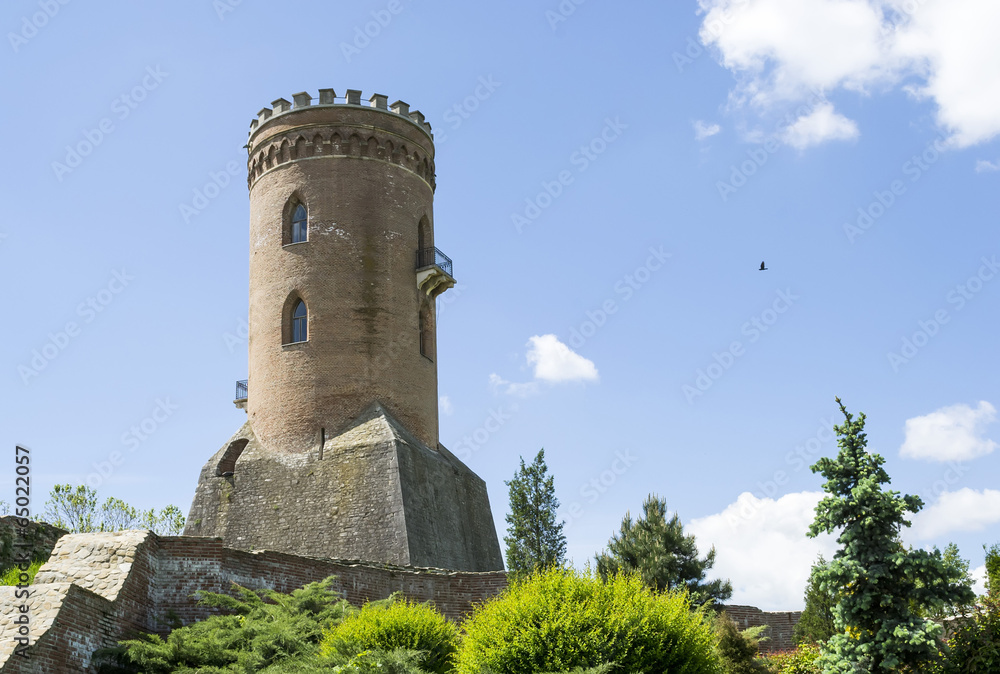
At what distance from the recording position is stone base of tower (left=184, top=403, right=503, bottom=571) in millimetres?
24109

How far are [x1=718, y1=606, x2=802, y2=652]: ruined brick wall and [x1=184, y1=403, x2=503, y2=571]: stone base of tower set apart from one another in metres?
7.09

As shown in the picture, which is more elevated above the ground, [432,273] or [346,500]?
[432,273]

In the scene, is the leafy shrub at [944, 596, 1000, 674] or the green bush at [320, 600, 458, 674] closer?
the green bush at [320, 600, 458, 674]

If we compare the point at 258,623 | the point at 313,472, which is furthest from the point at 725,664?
the point at 313,472

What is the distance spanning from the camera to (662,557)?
23797 mm

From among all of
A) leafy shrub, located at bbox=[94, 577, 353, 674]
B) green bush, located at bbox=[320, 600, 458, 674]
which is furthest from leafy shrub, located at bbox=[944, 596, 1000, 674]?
leafy shrub, located at bbox=[94, 577, 353, 674]

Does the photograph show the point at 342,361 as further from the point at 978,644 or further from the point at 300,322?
the point at 978,644

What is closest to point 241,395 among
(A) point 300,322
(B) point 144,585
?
(A) point 300,322

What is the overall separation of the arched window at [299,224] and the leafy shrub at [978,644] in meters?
18.6

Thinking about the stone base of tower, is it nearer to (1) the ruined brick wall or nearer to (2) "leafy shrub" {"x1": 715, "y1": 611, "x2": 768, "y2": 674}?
(1) the ruined brick wall

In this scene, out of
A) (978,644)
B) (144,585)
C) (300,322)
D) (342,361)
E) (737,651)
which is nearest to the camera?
(978,644)

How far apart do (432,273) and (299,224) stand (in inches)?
151

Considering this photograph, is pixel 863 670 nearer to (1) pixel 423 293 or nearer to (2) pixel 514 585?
(2) pixel 514 585

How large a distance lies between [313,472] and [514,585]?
42.1 ft
